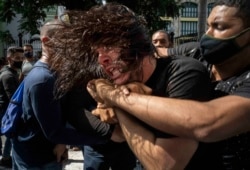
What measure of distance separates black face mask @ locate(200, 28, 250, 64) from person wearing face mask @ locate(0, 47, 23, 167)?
14.8 feet

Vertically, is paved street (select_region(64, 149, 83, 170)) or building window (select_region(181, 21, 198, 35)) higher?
paved street (select_region(64, 149, 83, 170))

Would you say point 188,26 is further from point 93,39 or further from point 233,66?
point 93,39

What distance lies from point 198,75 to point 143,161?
37cm

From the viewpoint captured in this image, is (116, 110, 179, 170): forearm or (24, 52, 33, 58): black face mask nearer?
(116, 110, 179, 170): forearm

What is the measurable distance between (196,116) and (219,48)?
433 mm

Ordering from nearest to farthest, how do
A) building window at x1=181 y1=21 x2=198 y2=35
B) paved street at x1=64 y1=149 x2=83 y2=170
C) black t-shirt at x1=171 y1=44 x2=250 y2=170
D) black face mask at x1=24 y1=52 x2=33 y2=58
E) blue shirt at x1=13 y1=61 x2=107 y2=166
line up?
black t-shirt at x1=171 y1=44 x2=250 y2=170 → blue shirt at x1=13 y1=61 x2=107 y2=166 → paved street at x1=64 y1=149 x2=83 y2=170 → black face mask at x1=24 y1=52 x2=33 y2=58 → building window at x1=181 y1=21 x2=198 y2=35

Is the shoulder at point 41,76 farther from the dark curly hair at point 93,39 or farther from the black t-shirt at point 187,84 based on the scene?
the black t-shirt at point 187,84

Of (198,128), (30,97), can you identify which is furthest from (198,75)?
(30,97)

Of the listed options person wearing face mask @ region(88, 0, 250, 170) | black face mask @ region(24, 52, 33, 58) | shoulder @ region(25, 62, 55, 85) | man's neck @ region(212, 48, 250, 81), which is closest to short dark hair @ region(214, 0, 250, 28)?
person wearing face mask @ region(88, 0, 250, 170)

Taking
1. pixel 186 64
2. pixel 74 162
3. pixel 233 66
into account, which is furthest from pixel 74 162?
pixel 186 64

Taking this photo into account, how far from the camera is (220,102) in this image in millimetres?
1424

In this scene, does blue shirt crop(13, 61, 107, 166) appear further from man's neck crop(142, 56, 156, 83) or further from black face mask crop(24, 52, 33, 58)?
black face mask crop(24, 52, 33, 58)

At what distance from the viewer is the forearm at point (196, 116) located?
1381mm

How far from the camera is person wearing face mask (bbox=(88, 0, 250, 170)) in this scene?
4.56ft
